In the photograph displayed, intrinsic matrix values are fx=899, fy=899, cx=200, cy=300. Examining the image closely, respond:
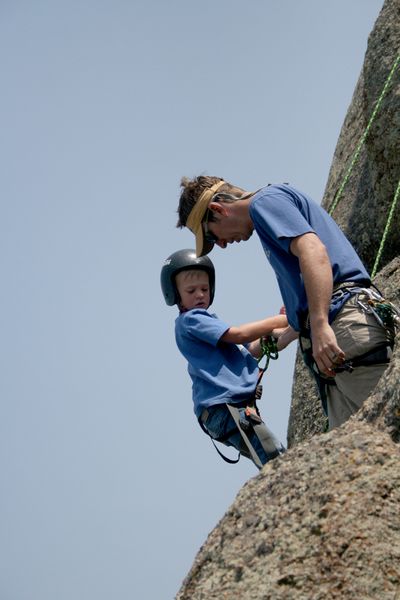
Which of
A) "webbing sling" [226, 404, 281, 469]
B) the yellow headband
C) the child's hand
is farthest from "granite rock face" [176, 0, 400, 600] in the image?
"webbing sling" [226, 404, 281, 469]

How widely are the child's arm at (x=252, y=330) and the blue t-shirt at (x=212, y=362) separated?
0.23 ft

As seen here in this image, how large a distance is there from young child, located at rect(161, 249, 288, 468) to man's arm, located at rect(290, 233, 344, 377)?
6.45 ft

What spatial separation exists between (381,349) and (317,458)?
153 centimetres

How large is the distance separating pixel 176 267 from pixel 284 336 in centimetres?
151

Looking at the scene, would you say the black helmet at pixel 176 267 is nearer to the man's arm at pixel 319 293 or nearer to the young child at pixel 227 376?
the young child at pixel 227 376

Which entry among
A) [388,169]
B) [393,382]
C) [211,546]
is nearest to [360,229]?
[388,169]

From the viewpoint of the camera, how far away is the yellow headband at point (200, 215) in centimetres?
667

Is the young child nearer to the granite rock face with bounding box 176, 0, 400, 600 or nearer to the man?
the man

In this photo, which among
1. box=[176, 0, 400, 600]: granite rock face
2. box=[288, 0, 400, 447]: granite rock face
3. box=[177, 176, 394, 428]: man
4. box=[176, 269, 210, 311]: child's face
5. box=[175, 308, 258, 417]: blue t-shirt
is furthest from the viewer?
box=[288, 0, 400, 447]: granite rock face

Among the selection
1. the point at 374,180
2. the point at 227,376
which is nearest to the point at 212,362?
the point at 227,376

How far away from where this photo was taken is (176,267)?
8656mm

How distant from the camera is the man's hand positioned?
5531 mm

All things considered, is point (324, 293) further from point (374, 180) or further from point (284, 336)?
Answer: point (374, 180)

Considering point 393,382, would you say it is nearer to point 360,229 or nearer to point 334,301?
point 334,301
